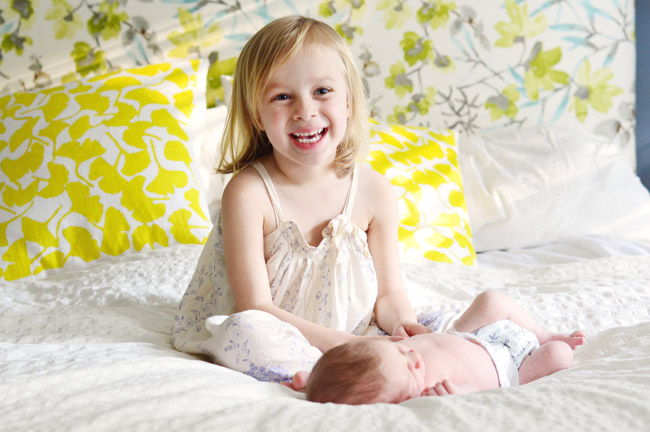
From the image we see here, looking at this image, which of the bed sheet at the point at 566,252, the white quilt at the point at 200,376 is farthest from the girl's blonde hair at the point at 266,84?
the bed sheet at the point at 566,252

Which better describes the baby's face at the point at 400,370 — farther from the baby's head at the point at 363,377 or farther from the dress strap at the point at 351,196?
Answer: the dress strap at the point at 351,196

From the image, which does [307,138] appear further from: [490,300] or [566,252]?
[566,252]

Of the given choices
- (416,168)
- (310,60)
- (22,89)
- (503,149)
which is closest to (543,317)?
(310,60)

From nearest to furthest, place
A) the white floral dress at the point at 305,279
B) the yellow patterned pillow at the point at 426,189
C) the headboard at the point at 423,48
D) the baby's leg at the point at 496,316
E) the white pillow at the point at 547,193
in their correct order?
the baby's leg at the point at 496,316, the white floral dress at the point at 305,279, the yellow patterned pillow at the point at 426,189, the white pillow at the point at 547,193, the headboard at the point at 423,48

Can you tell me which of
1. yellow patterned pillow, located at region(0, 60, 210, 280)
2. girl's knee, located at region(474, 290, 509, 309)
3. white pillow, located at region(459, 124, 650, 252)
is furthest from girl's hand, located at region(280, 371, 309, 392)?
white pillow, located at region(459, 124, 650, 252)

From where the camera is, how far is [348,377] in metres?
0.80

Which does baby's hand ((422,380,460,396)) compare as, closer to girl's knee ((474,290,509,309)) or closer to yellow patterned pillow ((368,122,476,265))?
girl's knee ((474,290,509,309))

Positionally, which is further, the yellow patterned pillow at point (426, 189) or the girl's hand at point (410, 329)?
the yellow patterned pillow at point (426, 189)

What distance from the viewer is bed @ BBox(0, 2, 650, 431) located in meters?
0.69

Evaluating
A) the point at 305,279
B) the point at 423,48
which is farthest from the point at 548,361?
the point at 423,48

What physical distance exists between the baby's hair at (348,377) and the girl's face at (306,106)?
45cm

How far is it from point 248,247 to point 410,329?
30 cm

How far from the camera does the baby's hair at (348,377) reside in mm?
790

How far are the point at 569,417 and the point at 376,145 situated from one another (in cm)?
150
